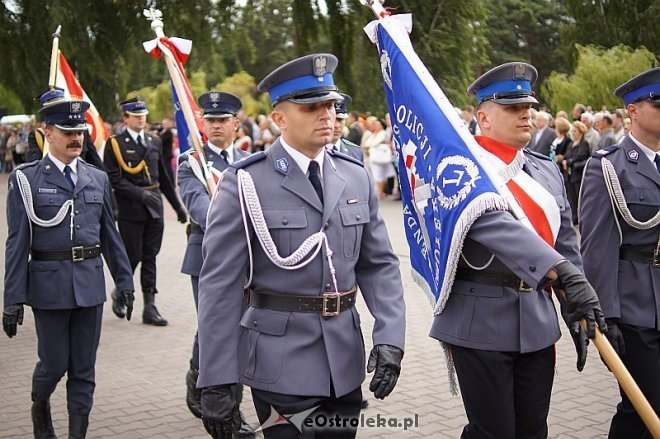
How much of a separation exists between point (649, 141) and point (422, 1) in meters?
9.94

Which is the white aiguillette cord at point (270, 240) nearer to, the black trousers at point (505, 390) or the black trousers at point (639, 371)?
the black trousers at point (505, 390)

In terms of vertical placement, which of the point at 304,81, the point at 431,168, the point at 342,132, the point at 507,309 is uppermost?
the point at 304,81

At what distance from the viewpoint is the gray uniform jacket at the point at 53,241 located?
5.40 metres

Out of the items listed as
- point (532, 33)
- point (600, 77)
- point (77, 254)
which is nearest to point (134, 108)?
point (77, 254)

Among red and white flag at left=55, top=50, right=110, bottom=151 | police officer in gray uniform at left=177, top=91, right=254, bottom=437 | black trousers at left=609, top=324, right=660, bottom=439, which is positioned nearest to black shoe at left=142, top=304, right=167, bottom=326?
red and white flag at left=55, top=50, right=110, bottom=151

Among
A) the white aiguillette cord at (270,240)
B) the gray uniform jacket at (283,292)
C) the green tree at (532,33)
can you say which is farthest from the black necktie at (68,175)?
the green tree at (532,33)

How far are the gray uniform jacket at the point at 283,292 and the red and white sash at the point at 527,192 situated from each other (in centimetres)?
73

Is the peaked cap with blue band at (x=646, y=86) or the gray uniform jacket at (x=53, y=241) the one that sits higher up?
the peaked cap with blue band at (x=646, y=86)

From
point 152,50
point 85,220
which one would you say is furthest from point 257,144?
point 85,220

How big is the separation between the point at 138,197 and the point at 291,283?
5584 millimetres

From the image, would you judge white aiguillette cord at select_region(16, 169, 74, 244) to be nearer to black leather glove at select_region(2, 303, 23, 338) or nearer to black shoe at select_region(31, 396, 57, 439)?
black leather glove at select_region(2, 303, 23, 338)

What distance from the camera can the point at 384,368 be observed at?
12.0 ft

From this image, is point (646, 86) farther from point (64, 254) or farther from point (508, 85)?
point (64, 254)

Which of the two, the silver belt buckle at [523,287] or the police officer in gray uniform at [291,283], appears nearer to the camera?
the police officer in gray uniform at [291,283]
